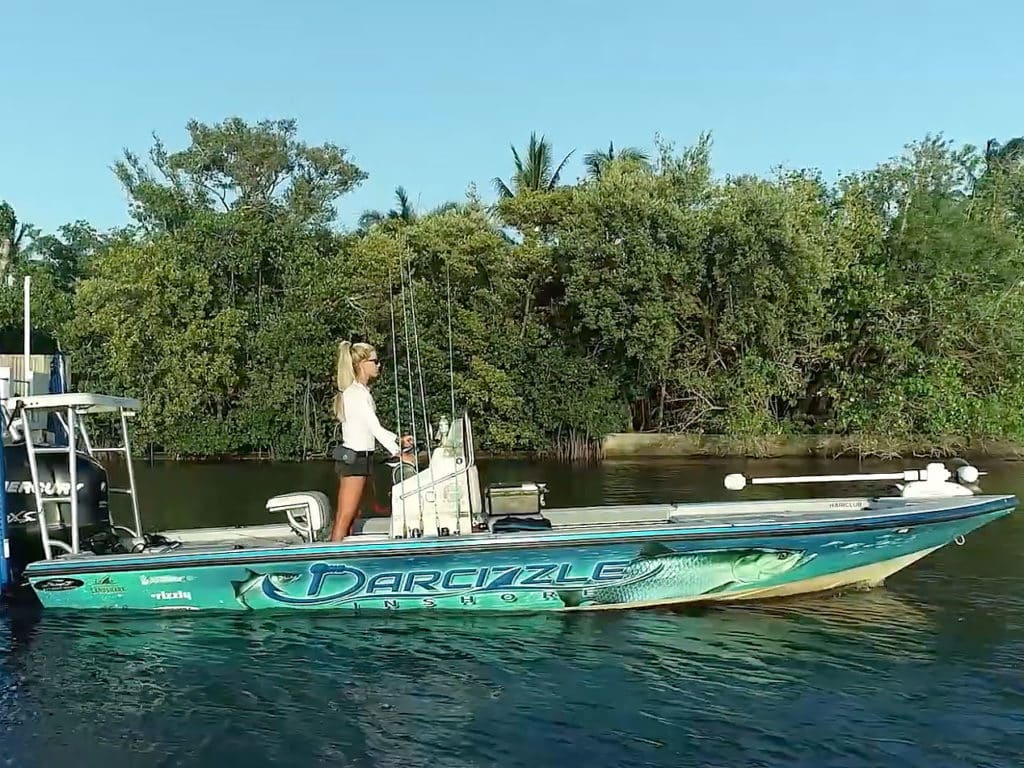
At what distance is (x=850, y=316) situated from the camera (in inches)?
1052

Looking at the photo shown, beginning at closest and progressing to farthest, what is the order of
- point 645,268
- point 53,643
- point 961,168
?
point 53,643, point 645,268, point 961,168

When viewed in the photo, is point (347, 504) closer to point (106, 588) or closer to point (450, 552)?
point (450, 552)

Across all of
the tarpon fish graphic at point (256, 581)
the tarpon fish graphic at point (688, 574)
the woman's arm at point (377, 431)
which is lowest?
the tarpon fish graphic at point (688, 574)

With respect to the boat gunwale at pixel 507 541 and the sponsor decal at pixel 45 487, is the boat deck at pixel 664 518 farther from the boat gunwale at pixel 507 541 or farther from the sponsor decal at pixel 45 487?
the sponsor decal at pixel 45 487

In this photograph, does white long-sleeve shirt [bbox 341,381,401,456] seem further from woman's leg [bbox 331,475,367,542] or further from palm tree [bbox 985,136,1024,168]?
palm tree [bbox 985,136,1024,168]

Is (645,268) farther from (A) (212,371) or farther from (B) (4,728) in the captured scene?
(B) (4,728)

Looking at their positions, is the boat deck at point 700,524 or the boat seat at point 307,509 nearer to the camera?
the boat deck at point 700,524

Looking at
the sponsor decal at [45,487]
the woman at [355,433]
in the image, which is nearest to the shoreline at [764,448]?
the sponsor decal at [45,487]

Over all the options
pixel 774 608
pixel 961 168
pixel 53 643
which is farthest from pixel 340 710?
pixel 961 168

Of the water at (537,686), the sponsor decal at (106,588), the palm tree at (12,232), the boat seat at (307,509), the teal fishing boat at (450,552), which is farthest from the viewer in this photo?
the palm tree at (12,232)

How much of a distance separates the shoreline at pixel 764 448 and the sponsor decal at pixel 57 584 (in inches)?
624

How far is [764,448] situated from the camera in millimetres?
25938

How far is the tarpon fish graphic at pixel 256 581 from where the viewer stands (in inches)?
320

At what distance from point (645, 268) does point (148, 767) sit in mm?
21403
